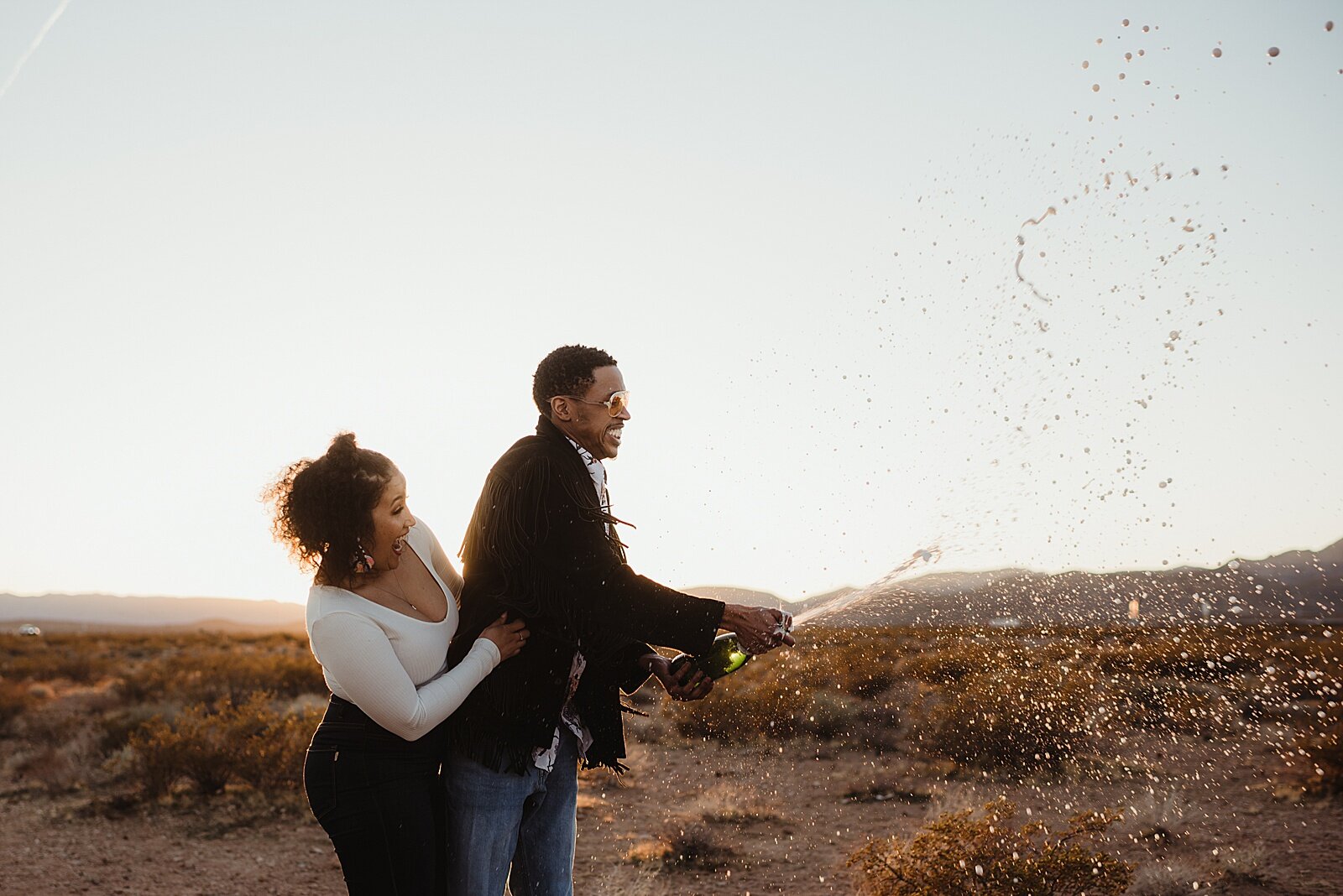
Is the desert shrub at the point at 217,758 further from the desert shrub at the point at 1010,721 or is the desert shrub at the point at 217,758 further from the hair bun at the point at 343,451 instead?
the hair bun at the point at 343,451

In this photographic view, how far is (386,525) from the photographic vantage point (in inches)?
91.4

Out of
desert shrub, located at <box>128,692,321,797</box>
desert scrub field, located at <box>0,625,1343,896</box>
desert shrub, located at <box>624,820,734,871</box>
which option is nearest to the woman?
desert scrub field, located at <box>0,625,1343,896</box>

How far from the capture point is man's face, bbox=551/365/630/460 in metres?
2.64

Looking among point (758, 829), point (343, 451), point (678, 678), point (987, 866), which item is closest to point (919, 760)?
point (758, 829)

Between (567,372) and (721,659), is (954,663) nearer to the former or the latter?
(721,659)

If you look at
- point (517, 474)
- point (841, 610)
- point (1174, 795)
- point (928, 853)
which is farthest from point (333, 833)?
point (1174, 795)

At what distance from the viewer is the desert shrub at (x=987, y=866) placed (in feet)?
18.2

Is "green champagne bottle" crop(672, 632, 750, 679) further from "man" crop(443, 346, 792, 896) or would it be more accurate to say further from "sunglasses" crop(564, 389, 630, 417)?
"sunglasses" crop(564, 389, 630, 417)

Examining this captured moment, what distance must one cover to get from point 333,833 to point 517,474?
957 mm

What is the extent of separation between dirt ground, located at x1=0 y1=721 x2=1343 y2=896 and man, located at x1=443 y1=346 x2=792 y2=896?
15.7 ft

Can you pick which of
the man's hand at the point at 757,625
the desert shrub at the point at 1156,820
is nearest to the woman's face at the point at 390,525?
the man's hand at the point at 757,625

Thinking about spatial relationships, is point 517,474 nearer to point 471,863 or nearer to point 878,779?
point 471,863

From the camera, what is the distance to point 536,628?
7.93 feet

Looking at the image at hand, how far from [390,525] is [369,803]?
653mm
